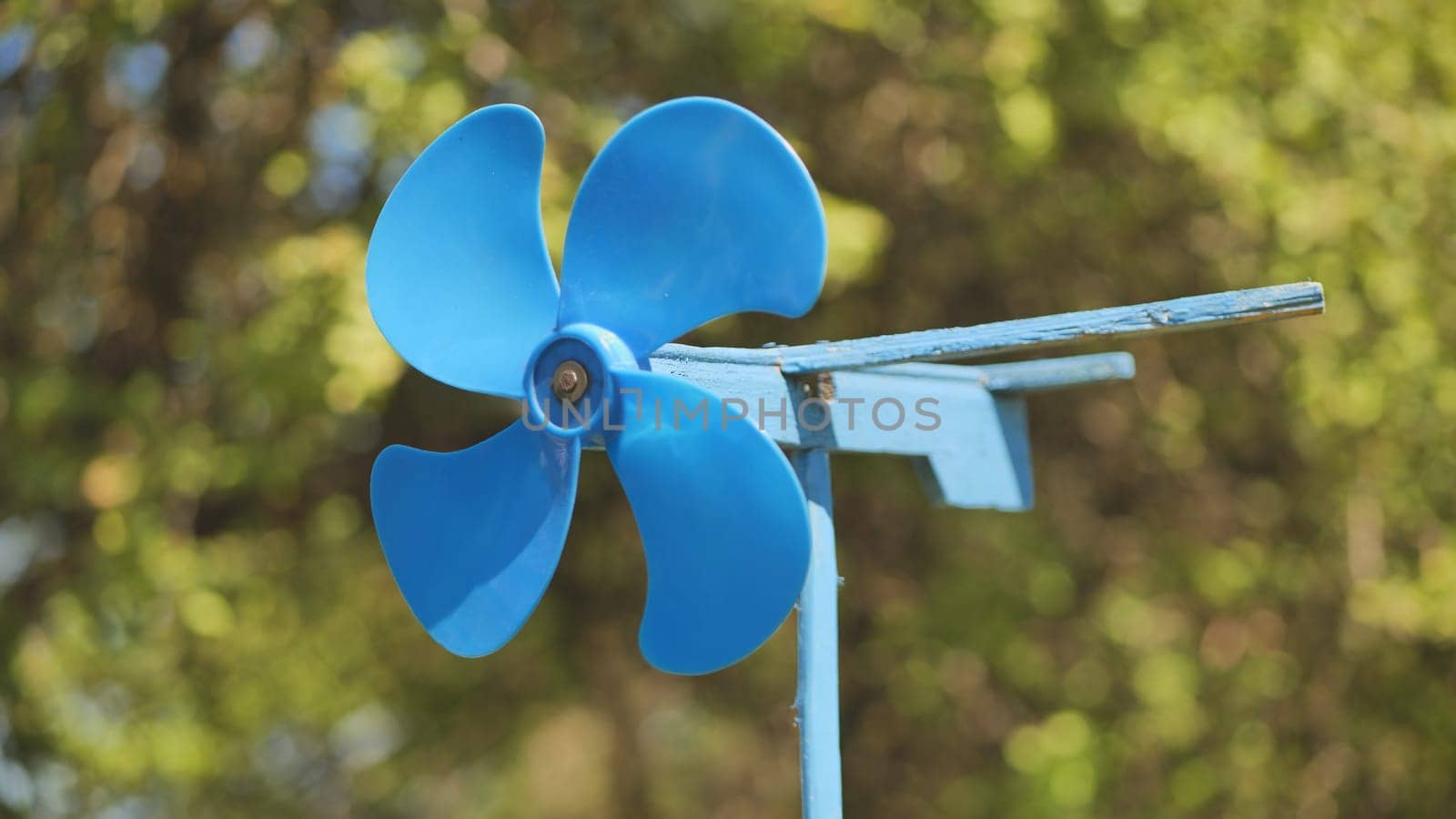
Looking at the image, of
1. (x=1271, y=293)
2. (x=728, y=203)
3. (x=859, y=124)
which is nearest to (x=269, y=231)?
(x=859, y=124)

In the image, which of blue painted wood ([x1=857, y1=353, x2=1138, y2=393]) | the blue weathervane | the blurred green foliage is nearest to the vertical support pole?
the blue weathervane

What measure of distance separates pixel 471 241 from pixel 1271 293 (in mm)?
852

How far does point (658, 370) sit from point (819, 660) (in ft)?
1.31

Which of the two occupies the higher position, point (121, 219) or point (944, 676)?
point (121, 219)

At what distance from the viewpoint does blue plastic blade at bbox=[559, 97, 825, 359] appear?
48.6 inches

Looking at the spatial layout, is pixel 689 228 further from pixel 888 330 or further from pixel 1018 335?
pixel 888 330

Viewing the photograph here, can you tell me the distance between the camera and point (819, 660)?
5.04 feet

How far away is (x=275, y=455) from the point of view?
129 inches

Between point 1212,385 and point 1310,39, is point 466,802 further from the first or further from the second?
point 1310,39

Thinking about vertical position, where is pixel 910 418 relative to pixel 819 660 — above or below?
above

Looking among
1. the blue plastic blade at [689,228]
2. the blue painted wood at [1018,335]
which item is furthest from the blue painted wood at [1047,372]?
the blue plastic blade at [689,228]

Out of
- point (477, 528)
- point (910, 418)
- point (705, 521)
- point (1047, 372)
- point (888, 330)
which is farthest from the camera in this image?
A: point (888, 330)

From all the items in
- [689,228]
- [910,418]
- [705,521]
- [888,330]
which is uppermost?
[888,330]

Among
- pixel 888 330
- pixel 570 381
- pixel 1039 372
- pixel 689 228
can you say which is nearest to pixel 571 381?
pixel 570 381
